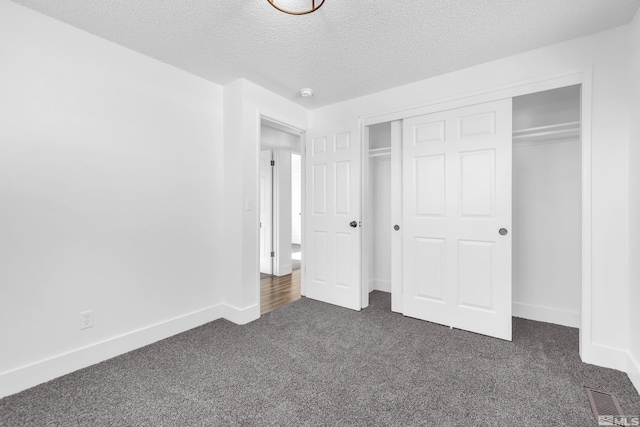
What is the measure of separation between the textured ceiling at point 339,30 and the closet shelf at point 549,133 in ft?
2.29

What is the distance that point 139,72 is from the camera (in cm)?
235

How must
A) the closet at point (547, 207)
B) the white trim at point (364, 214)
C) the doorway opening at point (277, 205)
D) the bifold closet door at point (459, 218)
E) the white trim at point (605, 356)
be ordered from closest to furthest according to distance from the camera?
the white trim at point (605, 356)
the bifold closet door at point (459, 218)
the closet at point (547, 207)
the white trim at point (364, 214)
the doorway opening at point (277, 205)

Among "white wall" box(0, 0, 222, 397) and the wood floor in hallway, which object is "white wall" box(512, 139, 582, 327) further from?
"white wall" box(0, 0, 222, 397)

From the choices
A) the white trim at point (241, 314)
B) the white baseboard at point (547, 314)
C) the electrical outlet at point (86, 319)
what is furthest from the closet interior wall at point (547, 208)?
the electrical outlet at point (86, 319)

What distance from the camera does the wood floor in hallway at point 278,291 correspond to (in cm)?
335

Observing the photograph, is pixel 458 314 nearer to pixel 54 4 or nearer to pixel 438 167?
pixel 438 167

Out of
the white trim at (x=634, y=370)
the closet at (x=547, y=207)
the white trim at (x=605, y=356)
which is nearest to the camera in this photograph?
the white trim at (x=634, y=370)

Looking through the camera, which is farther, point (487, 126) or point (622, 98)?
point (487, 126)

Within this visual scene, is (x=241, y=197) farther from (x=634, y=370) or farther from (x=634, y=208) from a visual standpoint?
(x=634, y=370)

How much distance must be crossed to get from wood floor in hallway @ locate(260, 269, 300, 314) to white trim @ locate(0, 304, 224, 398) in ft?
2.46

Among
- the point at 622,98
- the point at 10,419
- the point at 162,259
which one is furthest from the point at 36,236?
the point at 622,98

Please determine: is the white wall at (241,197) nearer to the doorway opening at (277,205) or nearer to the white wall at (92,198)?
Answer: the white wall at (92,198)

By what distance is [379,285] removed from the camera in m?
3.87

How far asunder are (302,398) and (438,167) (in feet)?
7.42
